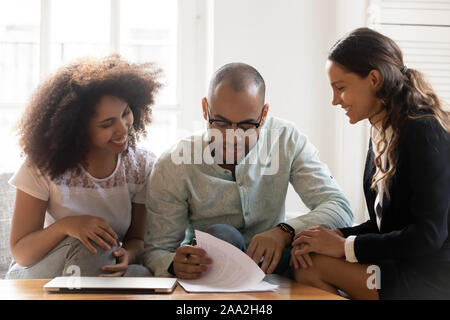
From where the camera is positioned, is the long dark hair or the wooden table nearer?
the wooden table

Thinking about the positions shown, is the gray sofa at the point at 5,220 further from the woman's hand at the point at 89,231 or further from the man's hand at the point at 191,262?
the man's hand at the point at 191,262

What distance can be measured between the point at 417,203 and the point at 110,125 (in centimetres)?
84

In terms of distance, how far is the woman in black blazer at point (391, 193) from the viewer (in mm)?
1267

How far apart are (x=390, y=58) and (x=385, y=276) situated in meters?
0.54

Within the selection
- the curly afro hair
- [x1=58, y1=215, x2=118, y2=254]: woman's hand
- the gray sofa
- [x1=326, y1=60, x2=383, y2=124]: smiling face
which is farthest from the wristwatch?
the gray sofa

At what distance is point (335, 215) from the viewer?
61.0 inches

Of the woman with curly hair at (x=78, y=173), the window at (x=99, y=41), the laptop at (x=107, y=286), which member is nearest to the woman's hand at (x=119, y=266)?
the woman with curly hair at (x=78, y=173)

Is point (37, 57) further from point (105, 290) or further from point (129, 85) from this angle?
point (105, 290)

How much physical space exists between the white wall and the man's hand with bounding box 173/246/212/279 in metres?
1.01

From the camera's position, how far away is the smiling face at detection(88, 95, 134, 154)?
1.56 metres

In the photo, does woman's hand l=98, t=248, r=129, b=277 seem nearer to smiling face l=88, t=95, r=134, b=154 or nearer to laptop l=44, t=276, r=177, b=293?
laptop l=44, t=276, r=177, b=293
